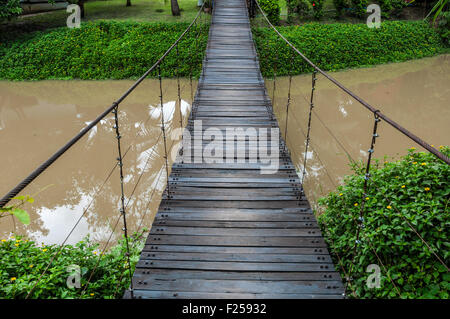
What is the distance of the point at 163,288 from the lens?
2.02 m

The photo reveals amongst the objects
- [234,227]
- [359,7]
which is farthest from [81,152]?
[359,7]

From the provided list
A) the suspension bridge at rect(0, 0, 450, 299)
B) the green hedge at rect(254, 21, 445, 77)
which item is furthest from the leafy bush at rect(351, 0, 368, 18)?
the suspension bridge at rect(0, 0, 450, 299)

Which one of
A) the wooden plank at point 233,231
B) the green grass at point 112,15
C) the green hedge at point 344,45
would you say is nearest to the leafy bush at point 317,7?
the green hedge at point 344,45

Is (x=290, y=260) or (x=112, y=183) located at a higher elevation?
(x=290, y=260)

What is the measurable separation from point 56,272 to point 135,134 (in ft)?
13.5

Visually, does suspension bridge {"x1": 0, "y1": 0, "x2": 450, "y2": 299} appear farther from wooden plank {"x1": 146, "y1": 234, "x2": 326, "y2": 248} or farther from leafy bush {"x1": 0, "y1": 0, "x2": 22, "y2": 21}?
leafy bush {"x1": 0, "y1": 0, "x2": 22, "y2": 21}

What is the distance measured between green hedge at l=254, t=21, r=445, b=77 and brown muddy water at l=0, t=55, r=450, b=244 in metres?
0.55

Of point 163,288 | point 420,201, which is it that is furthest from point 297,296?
point 420,201

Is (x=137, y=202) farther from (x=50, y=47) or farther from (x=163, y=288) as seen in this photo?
(x=50, y=47)

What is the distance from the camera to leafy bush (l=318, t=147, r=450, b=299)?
208 cm

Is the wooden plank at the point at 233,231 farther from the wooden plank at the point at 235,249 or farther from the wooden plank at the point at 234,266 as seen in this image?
the wooden plank at the point at 234,266

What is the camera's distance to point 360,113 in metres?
6.96

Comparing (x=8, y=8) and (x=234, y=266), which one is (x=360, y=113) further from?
(x=8, y=8)

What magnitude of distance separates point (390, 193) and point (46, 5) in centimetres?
1571
